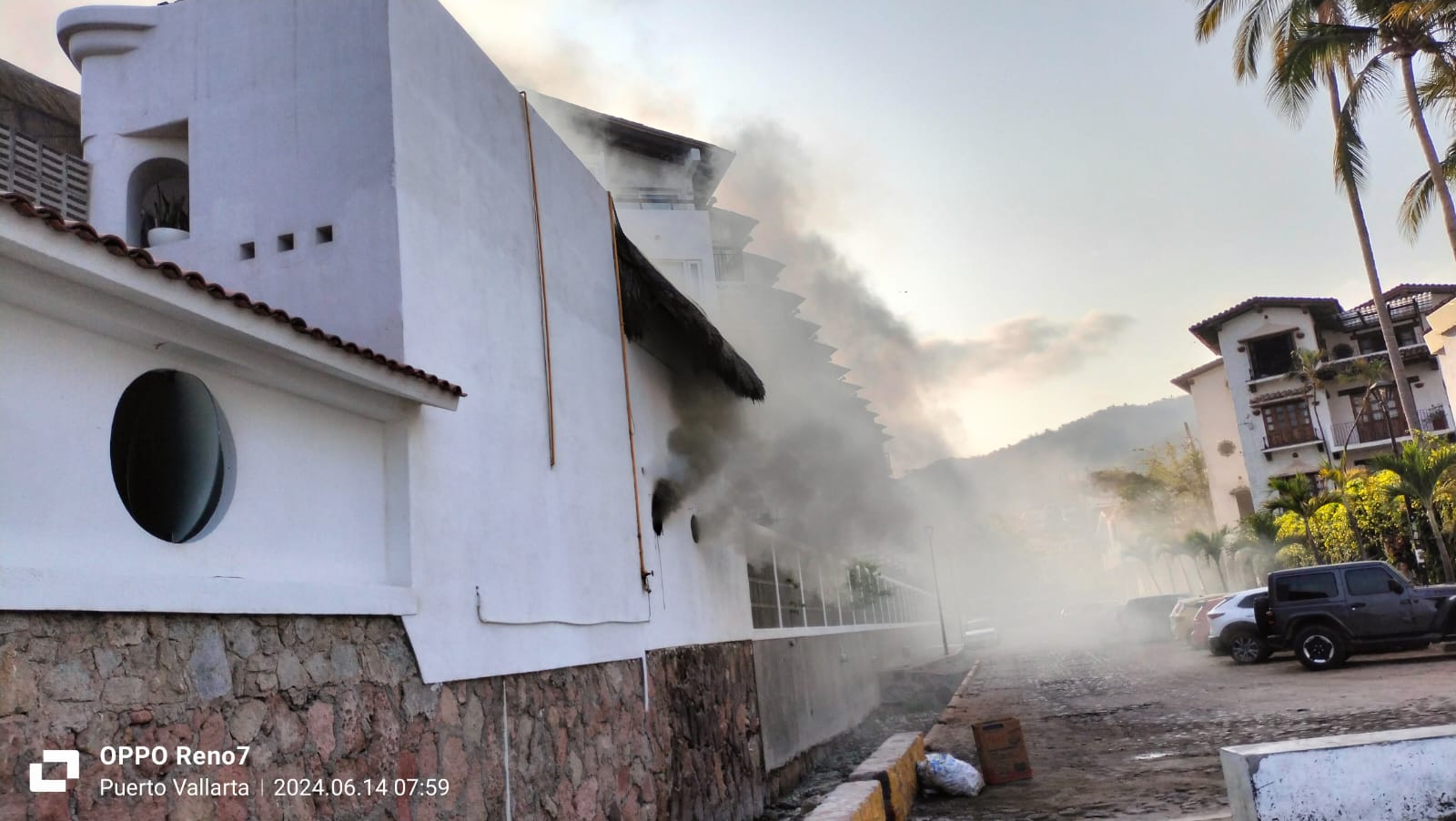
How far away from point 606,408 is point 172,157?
403cm

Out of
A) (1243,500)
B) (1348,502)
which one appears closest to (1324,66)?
(1348,502)

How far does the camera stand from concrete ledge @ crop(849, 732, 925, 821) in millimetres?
7715

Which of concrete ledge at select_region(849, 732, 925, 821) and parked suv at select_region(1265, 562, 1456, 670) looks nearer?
concrete ledge at select_region(849, 732, 925, 821)

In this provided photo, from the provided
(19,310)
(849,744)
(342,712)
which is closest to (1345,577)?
(849,744)

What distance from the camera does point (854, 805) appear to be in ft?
21.4

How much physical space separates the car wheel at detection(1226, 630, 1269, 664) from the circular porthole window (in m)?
19.4

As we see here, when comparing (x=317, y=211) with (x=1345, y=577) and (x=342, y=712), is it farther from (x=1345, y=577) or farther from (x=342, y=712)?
(x=1345, y=577)

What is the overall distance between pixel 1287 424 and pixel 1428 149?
27.2 meters

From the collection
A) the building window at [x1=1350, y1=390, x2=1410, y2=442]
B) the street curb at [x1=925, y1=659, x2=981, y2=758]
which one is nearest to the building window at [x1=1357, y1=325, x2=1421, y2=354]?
the building window at [x1=1350, y1=390, x2=1410, y2=442]

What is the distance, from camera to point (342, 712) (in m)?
4.96

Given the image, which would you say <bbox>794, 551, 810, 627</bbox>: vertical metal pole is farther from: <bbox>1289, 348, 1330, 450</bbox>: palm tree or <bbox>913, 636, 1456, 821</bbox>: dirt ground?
<bbox>1289, 348, 1330, 450</bbox>: palm tree

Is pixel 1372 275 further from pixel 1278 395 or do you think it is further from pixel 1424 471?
pixel 1278 395

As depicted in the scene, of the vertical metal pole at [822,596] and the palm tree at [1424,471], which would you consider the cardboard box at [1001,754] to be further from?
the palm tree at [1424,471]

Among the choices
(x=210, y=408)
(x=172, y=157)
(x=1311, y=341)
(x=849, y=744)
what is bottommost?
(x=849, y=744)
